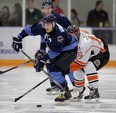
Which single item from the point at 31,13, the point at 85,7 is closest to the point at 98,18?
the point at 85,7

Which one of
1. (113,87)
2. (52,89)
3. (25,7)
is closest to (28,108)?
(52,89)

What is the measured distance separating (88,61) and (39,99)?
71 cm

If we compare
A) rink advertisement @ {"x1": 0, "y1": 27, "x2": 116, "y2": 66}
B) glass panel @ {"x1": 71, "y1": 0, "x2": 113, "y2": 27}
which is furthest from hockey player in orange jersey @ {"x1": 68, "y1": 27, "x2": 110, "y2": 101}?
glass panel @ {"x1": 71, "y1": 0, "x2": 113, "y2": 27}

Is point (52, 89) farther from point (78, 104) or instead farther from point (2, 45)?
point (2, 45)

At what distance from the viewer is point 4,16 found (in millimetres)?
12594

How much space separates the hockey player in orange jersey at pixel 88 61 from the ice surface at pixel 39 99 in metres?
0.19

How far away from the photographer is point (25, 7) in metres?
12.7

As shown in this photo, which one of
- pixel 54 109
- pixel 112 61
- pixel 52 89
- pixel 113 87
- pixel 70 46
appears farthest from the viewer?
pixel 112 61

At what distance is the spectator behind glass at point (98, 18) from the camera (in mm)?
12680

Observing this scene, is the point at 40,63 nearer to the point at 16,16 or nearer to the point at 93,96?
the point at 93,96

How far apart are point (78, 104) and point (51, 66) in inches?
20.0

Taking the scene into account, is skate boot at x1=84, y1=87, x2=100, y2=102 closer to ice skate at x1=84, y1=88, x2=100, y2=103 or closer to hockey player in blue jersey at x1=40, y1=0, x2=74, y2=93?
ice skate at x1=84, y1=88, x2=100, y2=103

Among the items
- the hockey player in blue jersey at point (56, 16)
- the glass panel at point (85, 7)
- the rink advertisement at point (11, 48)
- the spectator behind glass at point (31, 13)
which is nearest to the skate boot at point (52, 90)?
the hockey player in blue jersey at point (56, 16)

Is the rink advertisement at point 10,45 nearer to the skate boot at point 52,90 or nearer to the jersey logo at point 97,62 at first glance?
the skate boot at point 52,90
